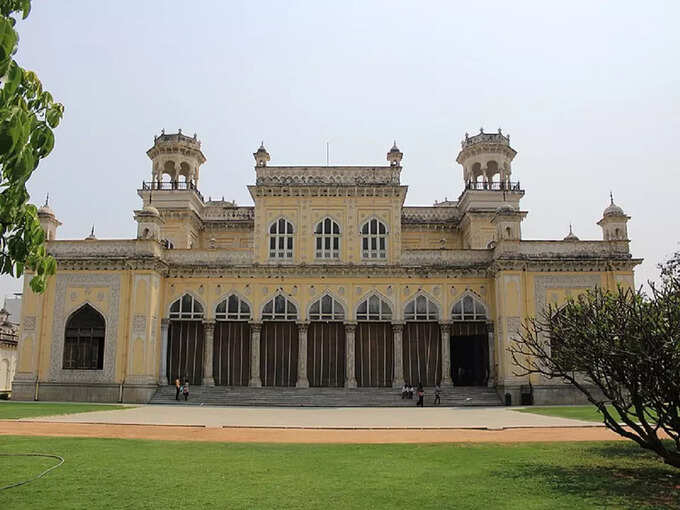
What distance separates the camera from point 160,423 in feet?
72.0

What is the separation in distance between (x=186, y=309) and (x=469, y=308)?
1615cm

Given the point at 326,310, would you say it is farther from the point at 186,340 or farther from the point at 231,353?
the point at 186,340

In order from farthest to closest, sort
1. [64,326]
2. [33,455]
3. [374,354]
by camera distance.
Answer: [374,354]
[64,326]
[33,455]

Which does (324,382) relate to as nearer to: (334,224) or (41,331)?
(334,224)

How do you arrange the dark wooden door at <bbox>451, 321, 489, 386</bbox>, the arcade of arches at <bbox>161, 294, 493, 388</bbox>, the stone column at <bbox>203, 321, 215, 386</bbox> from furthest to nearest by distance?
the dark wooden door at <bbox>451, 321, 489, 386</bbox>
the arcade of arches at <bbox>161, 294, 493, 388</bbox>
the stone column at <bbox>203, 321, 215, 386</bbox>

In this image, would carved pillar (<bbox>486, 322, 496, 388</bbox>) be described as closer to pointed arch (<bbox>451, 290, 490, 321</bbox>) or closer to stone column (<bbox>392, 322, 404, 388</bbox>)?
pointed arch (<bbox>451, 290, 490, 321</bbox>)

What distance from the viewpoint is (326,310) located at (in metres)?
37.2

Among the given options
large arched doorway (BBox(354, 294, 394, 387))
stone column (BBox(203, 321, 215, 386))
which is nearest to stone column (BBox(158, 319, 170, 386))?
stone column (BBox(203, 321, 215, 386))

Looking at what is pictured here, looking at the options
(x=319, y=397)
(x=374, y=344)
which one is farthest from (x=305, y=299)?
(x=319, y=397)

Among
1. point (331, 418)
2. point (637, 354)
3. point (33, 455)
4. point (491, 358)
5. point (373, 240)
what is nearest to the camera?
point (637, 354)

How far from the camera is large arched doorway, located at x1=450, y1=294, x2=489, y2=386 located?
37.0 meters

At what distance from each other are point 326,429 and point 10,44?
55.9ft

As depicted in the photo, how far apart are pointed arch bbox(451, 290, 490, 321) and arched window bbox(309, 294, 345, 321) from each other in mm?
6412

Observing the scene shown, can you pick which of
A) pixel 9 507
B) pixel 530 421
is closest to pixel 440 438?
pixel 530 421
